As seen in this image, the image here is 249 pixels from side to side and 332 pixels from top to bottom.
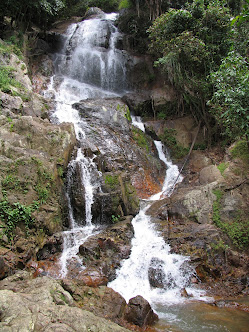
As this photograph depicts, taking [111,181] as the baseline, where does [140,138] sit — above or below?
above

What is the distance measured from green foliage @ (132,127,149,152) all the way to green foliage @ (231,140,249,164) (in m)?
5.37

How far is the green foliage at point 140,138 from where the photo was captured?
1633cm

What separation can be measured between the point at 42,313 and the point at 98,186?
6.98m

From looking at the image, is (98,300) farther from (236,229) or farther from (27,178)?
(236,229)

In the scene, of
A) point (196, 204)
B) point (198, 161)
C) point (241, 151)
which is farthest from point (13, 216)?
point (198, 161)

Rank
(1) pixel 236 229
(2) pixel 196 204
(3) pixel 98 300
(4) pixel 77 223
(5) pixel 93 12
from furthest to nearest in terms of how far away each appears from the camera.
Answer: (5) pixel 93 12, (2) pixel 196 204, (4) pixel 77 223, (1) pixel 236 229, (3) pixel 98 300

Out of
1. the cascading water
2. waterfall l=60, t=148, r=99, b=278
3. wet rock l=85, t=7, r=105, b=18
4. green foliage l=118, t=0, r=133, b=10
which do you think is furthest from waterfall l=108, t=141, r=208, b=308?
wet rock l=85, t=7, r=105, b=18

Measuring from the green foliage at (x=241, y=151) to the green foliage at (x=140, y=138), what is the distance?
17.6 feet

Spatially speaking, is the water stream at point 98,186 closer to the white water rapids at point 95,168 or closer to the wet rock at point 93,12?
the white water rapids at point 95,168

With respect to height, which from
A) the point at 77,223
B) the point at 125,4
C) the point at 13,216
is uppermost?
the point at 125,4

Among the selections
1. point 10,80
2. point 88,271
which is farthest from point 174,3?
point 88,271

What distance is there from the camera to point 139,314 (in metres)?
5.75

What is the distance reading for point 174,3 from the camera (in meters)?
20.6

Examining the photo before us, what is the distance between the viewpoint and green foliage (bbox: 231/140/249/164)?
1202cm
